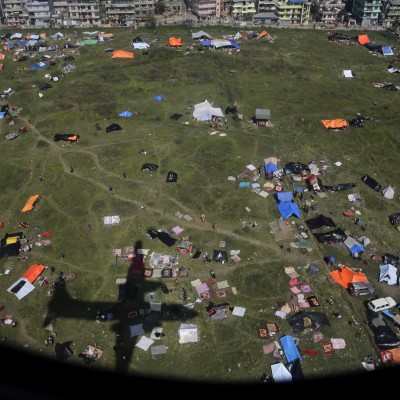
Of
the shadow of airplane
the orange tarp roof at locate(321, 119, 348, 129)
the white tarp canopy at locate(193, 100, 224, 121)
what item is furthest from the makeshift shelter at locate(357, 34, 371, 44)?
the shadow of airplane

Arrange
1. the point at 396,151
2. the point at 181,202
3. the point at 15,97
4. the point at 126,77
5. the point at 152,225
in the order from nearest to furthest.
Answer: the point at 152,225, the point at 181,202, the point at 396,151, the point at 15,97, the point at 126,77

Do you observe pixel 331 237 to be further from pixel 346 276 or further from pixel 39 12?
pixel 39 12

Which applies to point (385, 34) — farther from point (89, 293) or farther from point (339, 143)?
point (89, 293)

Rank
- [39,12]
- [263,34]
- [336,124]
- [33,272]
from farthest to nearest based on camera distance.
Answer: [39,12]
[263,34]
[336,124]
[33,272]

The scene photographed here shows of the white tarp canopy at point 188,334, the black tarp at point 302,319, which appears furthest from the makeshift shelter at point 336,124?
the white tarp canopy at point 188,334

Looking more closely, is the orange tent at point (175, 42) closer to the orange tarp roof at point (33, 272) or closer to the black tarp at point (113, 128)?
the black tarp at point (113, 128)

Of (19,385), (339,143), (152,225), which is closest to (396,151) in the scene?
(339,143)

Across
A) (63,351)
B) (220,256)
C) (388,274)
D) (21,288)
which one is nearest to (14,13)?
(21,288)
